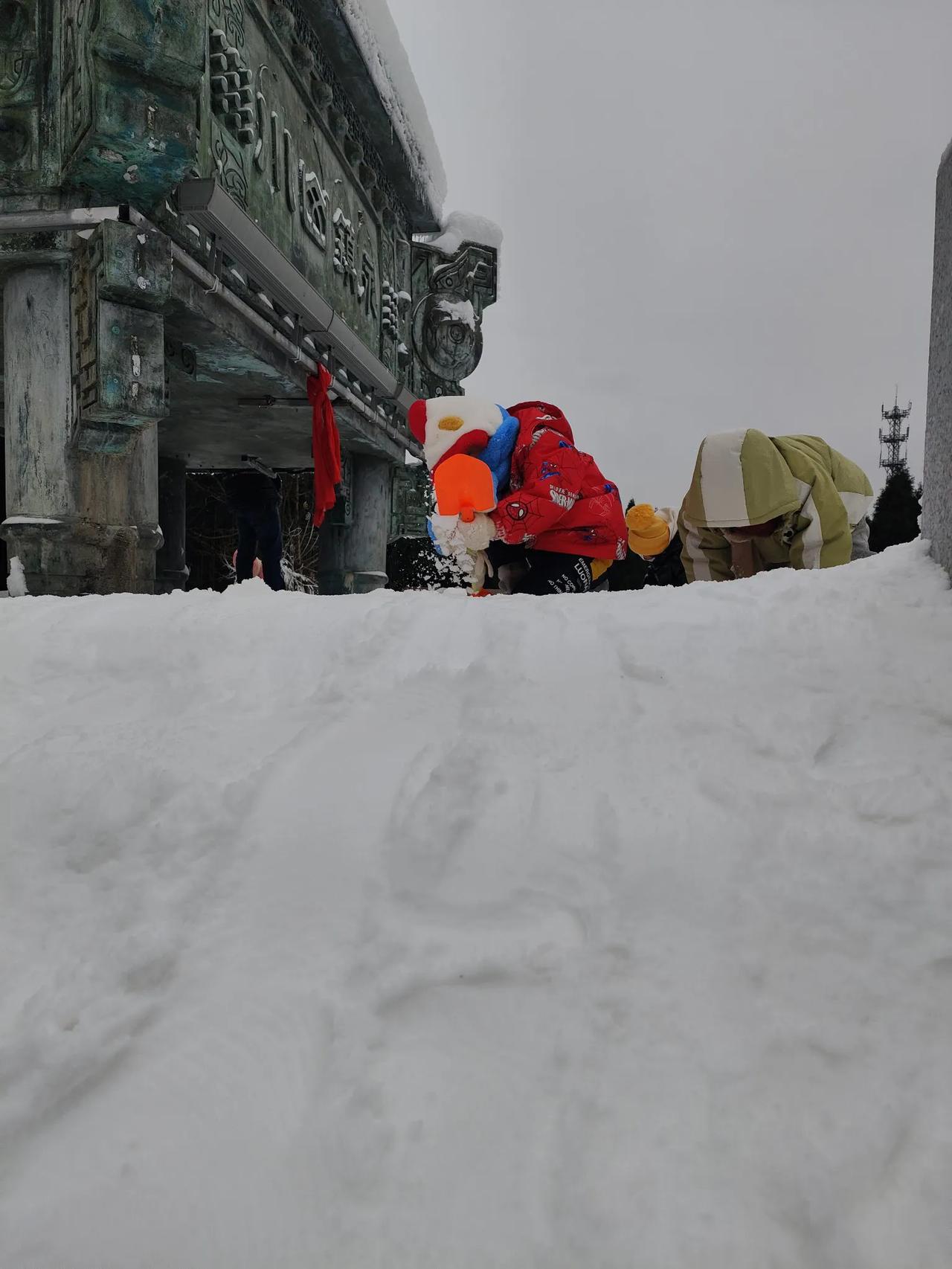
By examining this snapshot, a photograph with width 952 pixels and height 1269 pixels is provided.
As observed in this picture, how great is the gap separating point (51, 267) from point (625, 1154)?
5472mm

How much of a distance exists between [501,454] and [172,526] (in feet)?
22.2

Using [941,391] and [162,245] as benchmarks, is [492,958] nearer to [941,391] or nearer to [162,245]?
[941,391]

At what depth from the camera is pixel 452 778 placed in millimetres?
1459

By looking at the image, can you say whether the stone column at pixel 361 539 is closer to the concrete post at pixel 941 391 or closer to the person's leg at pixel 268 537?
the person's leg at pixel 268 537

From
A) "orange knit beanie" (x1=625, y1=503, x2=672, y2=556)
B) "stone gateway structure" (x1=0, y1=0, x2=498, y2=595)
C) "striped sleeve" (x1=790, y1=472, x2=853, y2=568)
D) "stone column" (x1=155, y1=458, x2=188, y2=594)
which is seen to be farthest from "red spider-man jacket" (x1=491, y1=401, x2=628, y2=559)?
"stone column" (x1=155, y1=458, x2=188, y2=594)

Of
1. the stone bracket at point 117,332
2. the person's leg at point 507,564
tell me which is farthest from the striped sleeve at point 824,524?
the stone bracket at point 117,332

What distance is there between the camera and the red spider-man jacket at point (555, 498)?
3.36m

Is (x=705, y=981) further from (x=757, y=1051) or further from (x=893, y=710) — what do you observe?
(x=893, y=710)

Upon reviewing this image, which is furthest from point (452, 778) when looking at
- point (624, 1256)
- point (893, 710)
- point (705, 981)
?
point (893, 710)

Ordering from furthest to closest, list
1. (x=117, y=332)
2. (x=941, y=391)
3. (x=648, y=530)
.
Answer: (x=648, y=530) → (x=117, y=332) → (x=941, y=391)

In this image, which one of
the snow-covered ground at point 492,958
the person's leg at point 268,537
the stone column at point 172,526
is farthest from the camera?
the stone column at point 172,526

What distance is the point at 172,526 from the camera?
920 cm

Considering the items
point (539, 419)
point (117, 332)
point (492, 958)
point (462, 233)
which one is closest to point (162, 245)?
point (117, 332)

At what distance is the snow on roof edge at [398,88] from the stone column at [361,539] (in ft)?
11.9
